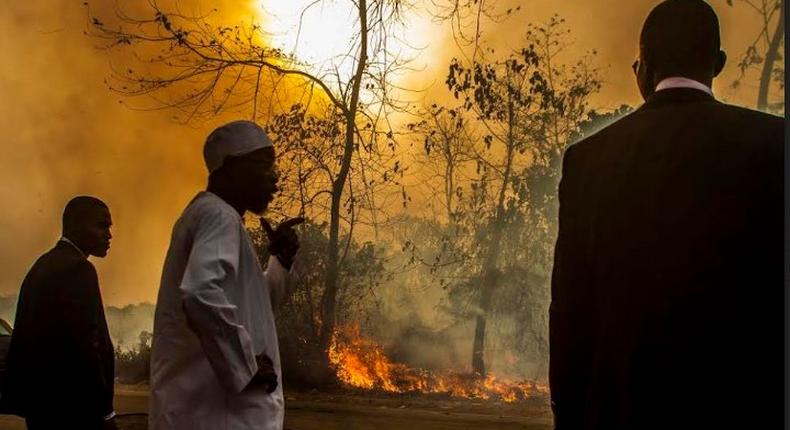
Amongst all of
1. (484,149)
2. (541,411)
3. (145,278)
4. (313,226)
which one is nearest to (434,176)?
(484,149)

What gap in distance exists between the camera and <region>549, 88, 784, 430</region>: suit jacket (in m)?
2.29

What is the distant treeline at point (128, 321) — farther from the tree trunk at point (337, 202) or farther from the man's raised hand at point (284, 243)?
the man's raised hand at point (284, 243)

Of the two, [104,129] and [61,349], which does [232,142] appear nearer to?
[61,349]

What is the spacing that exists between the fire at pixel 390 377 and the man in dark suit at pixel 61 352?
29.8 feet

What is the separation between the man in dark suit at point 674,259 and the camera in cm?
230

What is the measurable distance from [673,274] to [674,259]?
0.12 feet

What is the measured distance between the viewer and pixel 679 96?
8.51ft

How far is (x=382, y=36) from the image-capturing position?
14742mm

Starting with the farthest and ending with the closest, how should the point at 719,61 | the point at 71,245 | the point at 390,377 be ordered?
1. the point at 390,377
2. the point at 71,245
3. the point at 719,61

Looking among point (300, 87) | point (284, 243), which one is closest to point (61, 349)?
point (284, 243)

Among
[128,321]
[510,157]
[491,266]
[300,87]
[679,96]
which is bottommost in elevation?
[679,96]

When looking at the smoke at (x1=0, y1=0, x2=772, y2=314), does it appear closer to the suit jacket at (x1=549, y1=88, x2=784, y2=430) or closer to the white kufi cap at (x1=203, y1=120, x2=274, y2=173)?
the white kufi cap at (x1=203, y1=120, x2=274, y2=173)

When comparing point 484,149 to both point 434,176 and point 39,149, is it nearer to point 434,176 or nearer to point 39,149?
point 434,176

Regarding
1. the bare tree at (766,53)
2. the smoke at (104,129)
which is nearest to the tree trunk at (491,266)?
the smoke at (104,129)
